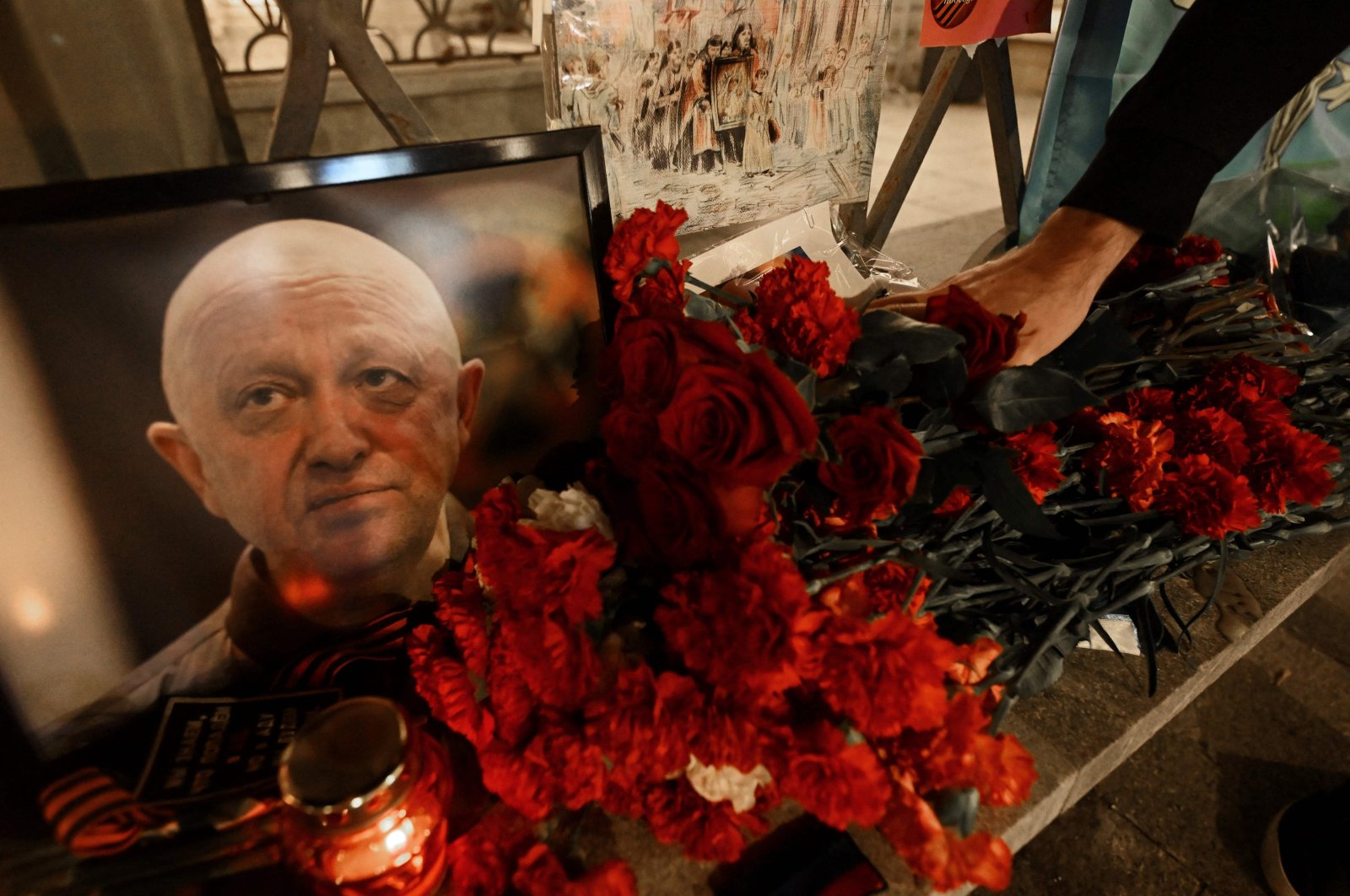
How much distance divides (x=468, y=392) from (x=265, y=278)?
0.19m

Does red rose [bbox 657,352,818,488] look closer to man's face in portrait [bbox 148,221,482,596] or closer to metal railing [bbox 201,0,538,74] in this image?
man's face in portrait [bbox 148,221,482,596]

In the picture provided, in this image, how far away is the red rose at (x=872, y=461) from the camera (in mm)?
450

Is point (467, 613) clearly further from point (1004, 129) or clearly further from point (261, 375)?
point (1004, 129)

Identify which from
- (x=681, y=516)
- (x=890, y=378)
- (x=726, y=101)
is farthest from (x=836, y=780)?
(x=726, y=101)

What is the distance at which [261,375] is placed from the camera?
0.56 meters

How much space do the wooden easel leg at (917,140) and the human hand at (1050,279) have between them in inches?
17.2

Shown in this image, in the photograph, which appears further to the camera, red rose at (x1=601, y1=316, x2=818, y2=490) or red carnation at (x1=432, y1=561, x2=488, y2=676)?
red carnation at (x1=432, y1=561, x2=488, y2=676)

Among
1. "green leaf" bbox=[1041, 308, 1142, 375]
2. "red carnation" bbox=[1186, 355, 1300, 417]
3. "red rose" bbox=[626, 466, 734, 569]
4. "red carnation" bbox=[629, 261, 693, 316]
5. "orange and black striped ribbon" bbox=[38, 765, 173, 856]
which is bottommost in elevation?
"orange and black striped ribbon" bbox=[38, 765, 173, 856]

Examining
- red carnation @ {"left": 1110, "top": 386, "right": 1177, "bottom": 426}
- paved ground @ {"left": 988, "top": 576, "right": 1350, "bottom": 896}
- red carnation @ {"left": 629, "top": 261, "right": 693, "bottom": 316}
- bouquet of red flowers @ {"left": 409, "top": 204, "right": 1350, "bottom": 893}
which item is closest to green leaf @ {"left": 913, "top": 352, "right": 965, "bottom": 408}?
bouquet of red flowers @ {"left": 409, "top": 204, "right": 1350, "bottom": 893}

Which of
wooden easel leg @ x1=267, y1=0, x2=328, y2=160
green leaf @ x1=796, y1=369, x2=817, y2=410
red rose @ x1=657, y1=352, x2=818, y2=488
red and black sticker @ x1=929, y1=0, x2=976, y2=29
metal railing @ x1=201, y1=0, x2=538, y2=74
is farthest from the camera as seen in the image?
metal railing @ x1=201, y1=0, x2=538, y2=74

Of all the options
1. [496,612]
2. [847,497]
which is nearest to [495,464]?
[496,612]

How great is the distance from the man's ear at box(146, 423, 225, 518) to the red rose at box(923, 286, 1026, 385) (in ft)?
2.06

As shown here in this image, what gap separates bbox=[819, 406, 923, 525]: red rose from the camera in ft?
1.48

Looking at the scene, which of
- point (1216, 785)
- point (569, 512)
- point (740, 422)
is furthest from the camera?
point (1216, 785)
